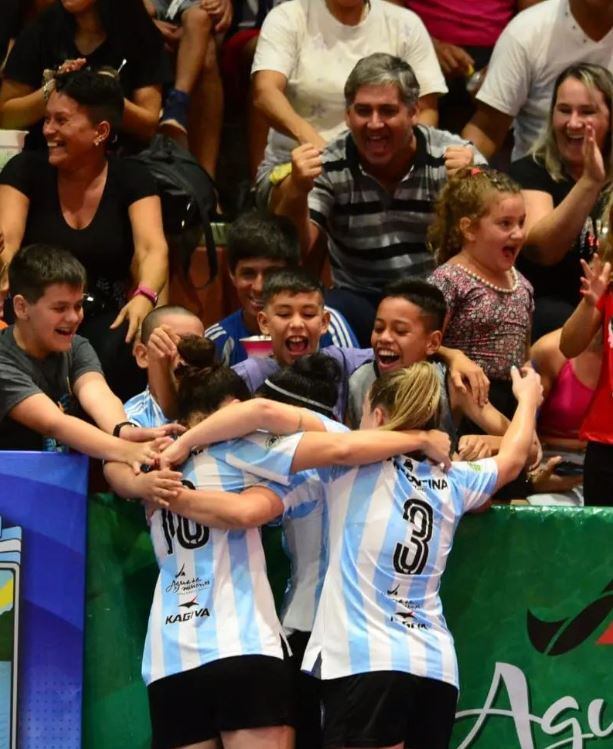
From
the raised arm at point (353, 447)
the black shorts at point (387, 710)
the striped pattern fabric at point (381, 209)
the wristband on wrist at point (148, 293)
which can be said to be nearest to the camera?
the black shorts at point (387, 710)

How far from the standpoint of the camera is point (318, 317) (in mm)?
4777

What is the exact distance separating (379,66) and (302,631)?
2.42 m

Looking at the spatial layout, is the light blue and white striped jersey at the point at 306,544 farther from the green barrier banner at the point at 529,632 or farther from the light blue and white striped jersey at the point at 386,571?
the green barrier banner at the point at 529,632

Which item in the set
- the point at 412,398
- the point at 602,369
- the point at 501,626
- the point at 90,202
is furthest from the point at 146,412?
the point at 602,369

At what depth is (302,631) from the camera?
420 cm

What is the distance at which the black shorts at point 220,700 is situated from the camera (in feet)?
13.0

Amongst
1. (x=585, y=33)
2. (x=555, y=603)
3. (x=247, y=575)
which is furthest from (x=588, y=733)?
(x=585, y=33)

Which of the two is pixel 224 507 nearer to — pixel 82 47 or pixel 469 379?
pixel 469 379

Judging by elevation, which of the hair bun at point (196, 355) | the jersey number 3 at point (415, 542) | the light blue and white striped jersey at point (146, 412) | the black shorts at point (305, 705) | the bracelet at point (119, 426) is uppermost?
the hair bun at point (196, 355)

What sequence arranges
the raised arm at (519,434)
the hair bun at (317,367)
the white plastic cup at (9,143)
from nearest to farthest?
1. the raised arm at (519,434)
2. the hair bun at (317,367)
3. the white plastic cup at (9,143)

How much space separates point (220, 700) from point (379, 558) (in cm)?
58

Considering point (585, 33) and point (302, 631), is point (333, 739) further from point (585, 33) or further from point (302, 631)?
point (585, 33)

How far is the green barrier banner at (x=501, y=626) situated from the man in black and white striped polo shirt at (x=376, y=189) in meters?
1.50

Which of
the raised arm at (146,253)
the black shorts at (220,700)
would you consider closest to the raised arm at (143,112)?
the raised arm at (146,253)
